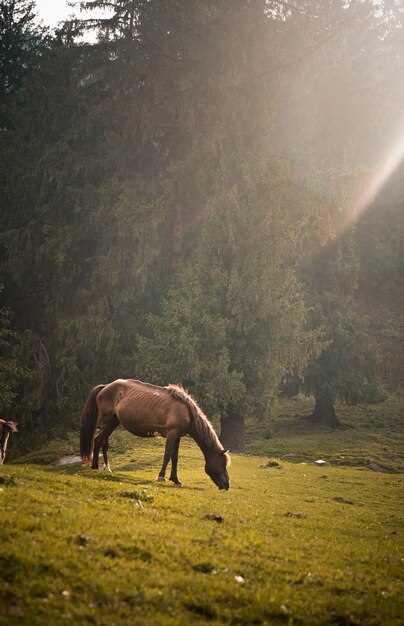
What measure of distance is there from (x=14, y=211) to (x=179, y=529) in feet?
91.8

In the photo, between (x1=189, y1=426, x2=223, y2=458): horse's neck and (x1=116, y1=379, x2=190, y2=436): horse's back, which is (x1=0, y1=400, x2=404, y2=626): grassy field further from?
(x1=116, y1=379, x2=190, y2=436): horse's back

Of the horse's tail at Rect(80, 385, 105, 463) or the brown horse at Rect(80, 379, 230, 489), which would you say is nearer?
the brown horse at Rect(80, 379, 230, 489)

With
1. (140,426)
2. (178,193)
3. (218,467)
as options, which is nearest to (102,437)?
(140,426)

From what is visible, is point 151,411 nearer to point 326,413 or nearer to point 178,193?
point 178,193

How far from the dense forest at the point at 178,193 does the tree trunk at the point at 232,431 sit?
0.09 meters

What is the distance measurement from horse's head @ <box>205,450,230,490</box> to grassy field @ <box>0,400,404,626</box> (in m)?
0.35

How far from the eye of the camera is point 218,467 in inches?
690

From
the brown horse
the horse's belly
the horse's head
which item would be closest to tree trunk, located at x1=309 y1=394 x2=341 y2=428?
the horse's head

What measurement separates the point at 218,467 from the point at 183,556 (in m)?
8.65

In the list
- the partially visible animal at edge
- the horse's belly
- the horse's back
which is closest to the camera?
the horse's back

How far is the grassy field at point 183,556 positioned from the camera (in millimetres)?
7051

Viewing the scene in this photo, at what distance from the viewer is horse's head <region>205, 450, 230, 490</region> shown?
17391 mm

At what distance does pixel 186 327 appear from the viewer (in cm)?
2933

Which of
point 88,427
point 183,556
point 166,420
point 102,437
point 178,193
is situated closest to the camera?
point 183,556
